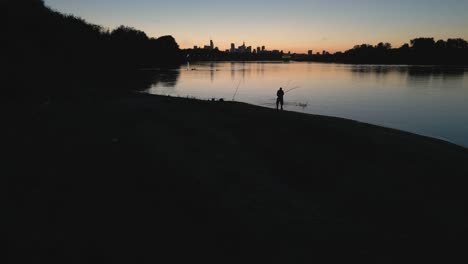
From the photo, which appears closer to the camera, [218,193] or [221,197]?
[221,197]

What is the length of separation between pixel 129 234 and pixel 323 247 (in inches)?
203

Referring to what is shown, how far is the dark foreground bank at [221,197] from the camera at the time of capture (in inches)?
318

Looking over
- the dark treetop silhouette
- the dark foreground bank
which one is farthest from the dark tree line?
the dark foreground bank

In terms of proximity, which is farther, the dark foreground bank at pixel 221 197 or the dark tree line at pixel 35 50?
the dark tree line at pixel 35 50

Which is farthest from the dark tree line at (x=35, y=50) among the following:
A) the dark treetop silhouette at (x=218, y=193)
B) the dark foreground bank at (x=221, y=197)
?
the dark foreground bank at (x=221, y=197)

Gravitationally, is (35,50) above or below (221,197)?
above

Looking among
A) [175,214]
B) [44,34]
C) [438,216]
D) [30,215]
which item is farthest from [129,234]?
[44,34]

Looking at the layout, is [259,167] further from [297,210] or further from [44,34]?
[44,34]

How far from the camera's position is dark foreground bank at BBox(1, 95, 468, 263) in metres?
8.08

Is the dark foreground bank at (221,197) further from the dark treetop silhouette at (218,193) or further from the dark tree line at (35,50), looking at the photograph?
the dark tree line at (35,50)

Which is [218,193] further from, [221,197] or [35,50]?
Answer: [35,50]

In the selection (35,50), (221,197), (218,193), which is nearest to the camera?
(221,197)

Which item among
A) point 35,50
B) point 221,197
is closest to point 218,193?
point 221,197

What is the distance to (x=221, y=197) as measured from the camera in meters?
10.7
